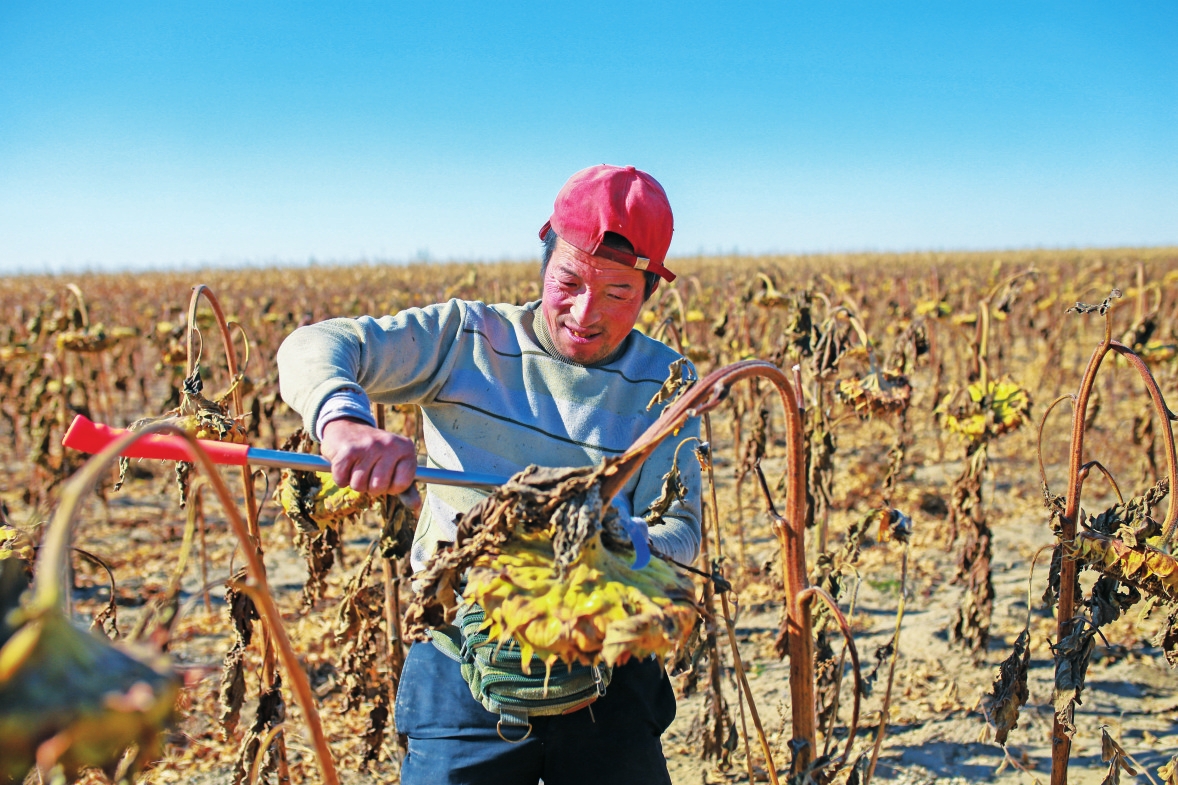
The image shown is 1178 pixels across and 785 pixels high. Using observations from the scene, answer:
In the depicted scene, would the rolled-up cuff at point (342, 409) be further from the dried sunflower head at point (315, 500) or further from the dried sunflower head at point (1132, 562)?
the dried sunflower head at point (1132, 562)

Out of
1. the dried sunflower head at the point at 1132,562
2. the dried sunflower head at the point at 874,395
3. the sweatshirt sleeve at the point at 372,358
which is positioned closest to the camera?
the sweatshirt sleeve at the point at 372,358

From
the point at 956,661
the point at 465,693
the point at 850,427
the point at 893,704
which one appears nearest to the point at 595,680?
the point at 465,693

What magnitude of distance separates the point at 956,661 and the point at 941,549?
5.08ft

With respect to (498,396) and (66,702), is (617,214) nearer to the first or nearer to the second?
(498,396)

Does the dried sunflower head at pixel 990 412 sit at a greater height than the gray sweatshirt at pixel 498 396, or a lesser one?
lesser

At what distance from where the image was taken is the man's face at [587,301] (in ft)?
5.76

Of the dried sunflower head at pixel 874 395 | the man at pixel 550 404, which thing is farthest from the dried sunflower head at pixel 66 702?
the dried sunflower head at pixel 874 395

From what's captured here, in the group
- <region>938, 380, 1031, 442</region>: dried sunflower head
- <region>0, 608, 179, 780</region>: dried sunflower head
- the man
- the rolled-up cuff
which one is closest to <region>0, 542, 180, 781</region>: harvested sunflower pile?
<region>0, 608, 179, 780</region>: dried sunflower head

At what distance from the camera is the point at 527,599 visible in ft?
3.18

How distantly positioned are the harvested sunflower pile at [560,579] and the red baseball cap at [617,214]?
815 mm

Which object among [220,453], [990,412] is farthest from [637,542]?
[990,412]

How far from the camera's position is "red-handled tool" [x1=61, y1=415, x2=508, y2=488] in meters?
1.13

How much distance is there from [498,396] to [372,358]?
311 mm

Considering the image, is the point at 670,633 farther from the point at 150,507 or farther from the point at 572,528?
the point at 150,507
